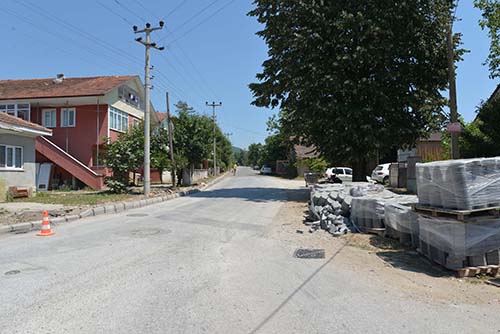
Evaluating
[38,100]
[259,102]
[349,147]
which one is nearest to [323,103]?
[349,147]

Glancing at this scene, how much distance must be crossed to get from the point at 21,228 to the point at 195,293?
780cm

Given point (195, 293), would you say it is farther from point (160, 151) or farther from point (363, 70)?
point (160, 151)

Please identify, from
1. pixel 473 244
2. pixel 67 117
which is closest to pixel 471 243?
pixel 473 244

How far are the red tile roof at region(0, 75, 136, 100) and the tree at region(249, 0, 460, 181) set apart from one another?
46.3 feet

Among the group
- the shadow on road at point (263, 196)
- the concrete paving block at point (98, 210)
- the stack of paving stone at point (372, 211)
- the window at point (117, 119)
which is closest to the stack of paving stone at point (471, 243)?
the stack of paving stone at point (372, 211)

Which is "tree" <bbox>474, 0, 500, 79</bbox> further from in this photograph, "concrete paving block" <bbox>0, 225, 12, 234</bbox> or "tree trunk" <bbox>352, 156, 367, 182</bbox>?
"concrete paving block" <bbox>0, 225, 12, 234</bbox>

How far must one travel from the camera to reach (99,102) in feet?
85.4

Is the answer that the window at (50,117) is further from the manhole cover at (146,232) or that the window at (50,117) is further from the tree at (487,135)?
the tree at (487,135)

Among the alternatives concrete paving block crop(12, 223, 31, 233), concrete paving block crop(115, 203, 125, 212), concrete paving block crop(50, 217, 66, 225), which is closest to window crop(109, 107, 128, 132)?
concrete paving block crop(115, 203, 125, 212)

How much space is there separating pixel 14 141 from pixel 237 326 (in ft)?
60.0

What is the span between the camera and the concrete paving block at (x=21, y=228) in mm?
9969

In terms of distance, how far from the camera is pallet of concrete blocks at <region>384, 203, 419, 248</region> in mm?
7426

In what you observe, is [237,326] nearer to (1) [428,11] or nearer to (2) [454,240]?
(2) [454,240]

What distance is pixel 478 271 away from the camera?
5.65 metres
